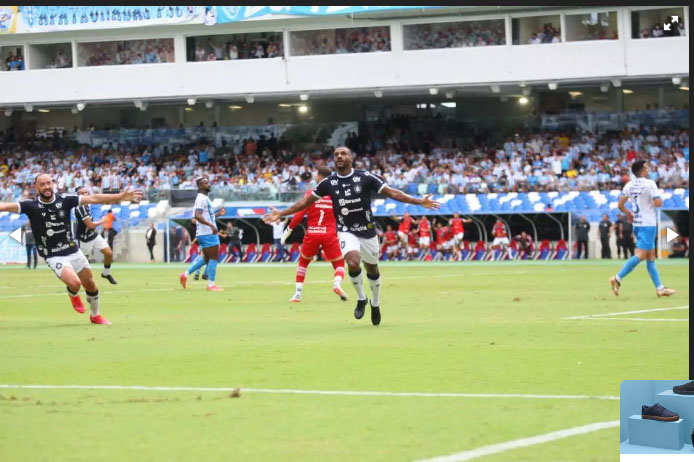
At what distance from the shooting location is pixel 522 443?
21.7 ft

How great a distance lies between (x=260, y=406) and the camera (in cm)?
833

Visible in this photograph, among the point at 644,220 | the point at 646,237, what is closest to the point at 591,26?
the point at 644,220

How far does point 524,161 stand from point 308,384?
43.5m

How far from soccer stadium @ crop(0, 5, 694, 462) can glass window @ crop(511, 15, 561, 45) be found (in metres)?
0.13

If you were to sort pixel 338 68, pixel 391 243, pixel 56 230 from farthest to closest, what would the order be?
pixel 338 68 < pixel 391 243 < pixel 56 230

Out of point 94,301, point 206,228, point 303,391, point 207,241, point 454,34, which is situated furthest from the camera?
point 454,34

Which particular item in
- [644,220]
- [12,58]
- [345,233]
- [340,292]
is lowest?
[340,292]

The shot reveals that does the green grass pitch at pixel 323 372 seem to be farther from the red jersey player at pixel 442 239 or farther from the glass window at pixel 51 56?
the glass window at pixel 51 56

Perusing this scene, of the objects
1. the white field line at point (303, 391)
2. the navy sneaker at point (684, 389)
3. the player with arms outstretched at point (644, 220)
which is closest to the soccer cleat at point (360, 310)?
the player with arms outstretched at point (644, 220)

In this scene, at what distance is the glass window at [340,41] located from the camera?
55.8 metres

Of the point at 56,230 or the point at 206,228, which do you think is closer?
the point at 56,230

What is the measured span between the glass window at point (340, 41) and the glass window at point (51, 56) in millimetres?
12719

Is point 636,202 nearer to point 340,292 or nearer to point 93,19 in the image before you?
point 340,292

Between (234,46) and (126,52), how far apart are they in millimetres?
6045
